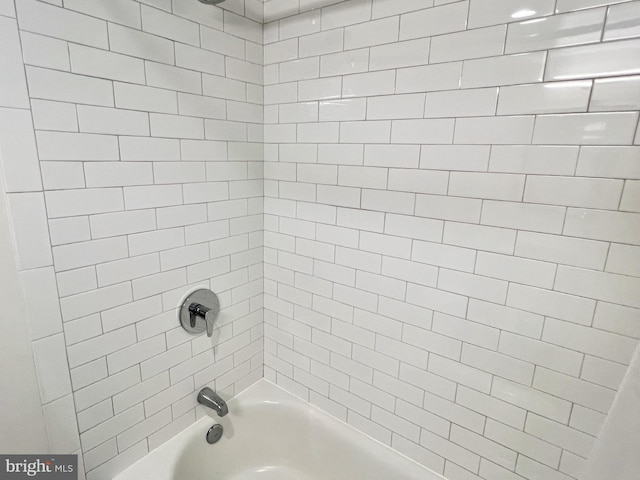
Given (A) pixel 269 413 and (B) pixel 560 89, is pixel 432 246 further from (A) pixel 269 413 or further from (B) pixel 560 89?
(A) pixel 269 413

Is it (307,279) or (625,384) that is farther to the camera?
(307,279)

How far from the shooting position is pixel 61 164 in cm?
92

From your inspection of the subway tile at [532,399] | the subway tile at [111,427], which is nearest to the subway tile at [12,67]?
the subway tile at [111,427]

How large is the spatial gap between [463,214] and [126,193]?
1.07 meters

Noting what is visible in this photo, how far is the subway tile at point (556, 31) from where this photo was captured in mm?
787

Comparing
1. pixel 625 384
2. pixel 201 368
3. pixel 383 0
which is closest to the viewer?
pixel 625 384

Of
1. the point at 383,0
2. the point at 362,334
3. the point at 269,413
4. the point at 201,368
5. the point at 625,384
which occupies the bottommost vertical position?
the point at 269,413

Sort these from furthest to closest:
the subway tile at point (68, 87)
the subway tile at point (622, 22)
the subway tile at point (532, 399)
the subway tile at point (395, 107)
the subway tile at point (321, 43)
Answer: the subway tile at point (321, 43)
the subway tile at point (395, 107)
the subway tile at point (532, 399)
the subway tile at point (68, 87)
the subway tile at point (622, 22)

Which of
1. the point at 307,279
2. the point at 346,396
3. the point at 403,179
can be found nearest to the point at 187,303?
the point at 307,279

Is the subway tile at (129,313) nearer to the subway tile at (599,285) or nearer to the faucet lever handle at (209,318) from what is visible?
the faucet lever handle at (209,318)

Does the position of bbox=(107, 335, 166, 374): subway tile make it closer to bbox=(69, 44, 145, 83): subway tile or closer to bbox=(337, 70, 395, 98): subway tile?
bbox=(69, 44, 145, 83): subway tile

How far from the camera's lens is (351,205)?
50.0 inches

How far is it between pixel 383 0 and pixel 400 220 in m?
0.72

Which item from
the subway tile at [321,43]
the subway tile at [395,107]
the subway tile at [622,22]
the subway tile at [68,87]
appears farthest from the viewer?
the subway tile at [321,43]
